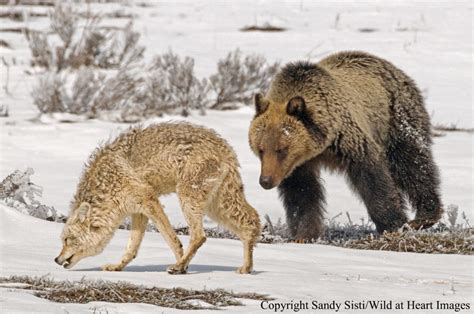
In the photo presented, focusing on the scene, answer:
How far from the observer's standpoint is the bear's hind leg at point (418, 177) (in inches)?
440

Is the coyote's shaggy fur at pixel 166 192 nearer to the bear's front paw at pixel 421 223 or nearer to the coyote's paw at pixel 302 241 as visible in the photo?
the coyote's paw at pixel 302 241

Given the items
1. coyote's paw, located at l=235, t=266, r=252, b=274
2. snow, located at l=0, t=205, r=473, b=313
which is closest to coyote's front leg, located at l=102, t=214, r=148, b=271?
snow, located at l=0, t=205, r=473, b=313

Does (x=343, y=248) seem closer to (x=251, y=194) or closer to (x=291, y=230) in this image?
(x=291, y=230)

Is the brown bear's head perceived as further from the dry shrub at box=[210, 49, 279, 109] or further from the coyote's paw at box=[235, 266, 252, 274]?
the dry shrub at box=[210, 49, 279, 109]

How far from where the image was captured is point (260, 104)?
396 inches

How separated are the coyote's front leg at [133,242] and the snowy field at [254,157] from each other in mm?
116

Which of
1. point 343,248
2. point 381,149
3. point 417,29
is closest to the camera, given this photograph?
point 343,248

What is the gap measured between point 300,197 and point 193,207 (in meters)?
3.64

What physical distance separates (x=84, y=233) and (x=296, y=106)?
324 centimetres

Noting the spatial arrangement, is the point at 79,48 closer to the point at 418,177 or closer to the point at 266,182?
the point at 418,177

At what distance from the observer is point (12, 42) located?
21.0 m

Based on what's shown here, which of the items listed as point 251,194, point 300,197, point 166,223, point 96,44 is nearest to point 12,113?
point 96,44

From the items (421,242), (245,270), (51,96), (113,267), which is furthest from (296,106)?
(51,96)

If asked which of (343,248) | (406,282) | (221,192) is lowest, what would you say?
(343,248)
